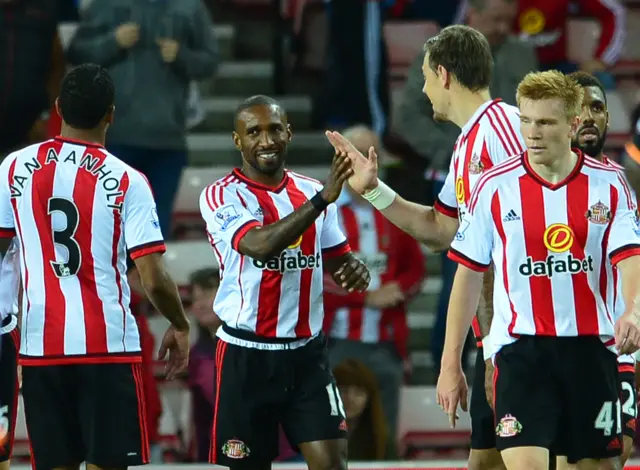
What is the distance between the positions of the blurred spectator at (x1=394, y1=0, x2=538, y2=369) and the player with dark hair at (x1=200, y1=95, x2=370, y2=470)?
2.57 meters

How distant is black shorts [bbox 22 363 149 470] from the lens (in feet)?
17.4

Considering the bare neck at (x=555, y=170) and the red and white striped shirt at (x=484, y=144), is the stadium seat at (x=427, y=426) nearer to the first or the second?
the red and white striped shirt at (x=484, y=144)

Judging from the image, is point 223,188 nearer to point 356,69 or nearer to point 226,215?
point 226,215

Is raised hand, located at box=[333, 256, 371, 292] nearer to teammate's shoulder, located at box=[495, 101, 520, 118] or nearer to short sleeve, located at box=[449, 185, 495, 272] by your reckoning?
short sleeve, located at box=[449, 185, 495, 272]

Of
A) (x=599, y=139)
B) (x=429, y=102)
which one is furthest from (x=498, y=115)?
(x=429, y=102)

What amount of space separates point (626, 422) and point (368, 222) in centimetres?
246

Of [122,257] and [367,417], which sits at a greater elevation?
[122,257]

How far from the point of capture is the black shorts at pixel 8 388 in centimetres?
548

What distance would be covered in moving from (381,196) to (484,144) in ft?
1.41

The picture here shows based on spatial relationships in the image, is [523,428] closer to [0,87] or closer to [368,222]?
[368,222]

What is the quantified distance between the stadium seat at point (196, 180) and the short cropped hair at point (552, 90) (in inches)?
175

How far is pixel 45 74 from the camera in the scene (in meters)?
8.28

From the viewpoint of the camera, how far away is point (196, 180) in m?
9.33

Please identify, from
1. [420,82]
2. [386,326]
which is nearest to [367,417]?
[386,326]
